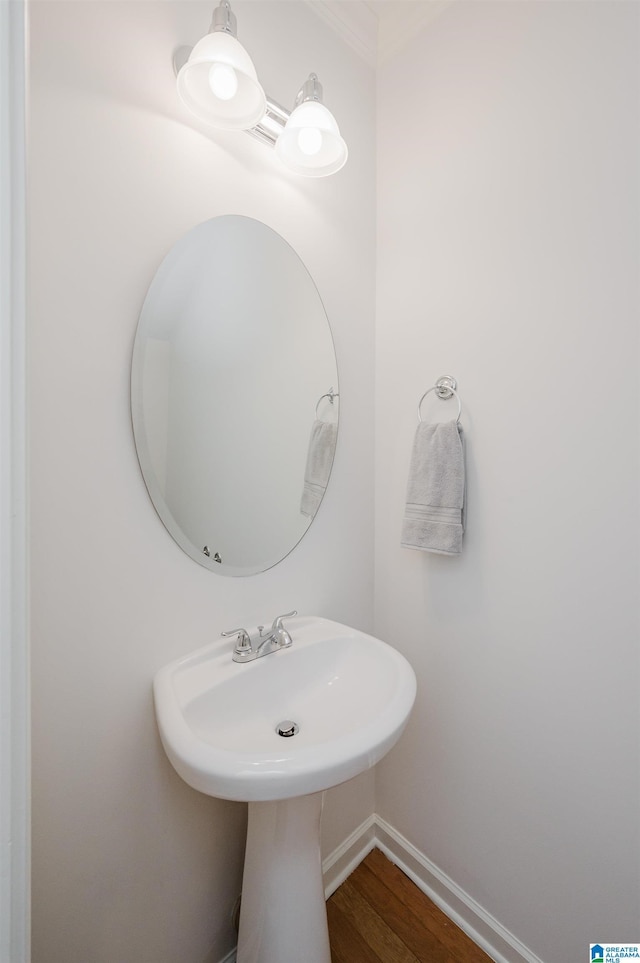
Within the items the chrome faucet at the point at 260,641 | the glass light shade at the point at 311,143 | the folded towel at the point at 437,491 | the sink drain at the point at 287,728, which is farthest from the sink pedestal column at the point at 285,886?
the glass light shade at the point at 311,143

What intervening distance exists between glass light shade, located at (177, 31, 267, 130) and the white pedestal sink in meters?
1.23

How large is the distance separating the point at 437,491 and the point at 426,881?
1.24 m

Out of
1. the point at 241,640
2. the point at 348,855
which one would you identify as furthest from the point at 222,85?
the point at 348,855

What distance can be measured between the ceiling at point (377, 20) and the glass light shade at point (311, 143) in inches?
20.6

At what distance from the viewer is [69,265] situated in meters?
0.78

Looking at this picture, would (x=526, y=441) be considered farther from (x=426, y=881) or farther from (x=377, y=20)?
(x=377, y=20)

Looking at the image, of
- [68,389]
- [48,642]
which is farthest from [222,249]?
[48,642]

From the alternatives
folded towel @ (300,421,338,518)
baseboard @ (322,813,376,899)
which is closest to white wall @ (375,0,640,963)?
baseboard @ (322,813,376,899)

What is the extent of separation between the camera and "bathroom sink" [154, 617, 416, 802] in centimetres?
68

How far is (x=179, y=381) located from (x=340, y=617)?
2.89 feet

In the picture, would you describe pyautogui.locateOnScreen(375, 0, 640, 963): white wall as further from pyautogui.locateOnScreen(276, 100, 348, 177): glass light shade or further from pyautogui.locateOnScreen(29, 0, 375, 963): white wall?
pyautogui.locateOnScreen(29, 0, 375, 963): white wall

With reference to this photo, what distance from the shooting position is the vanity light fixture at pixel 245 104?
0.84 metres

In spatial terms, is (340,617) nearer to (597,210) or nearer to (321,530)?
(321,530)

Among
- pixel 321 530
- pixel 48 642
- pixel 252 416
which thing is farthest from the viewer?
pixel 321 530
